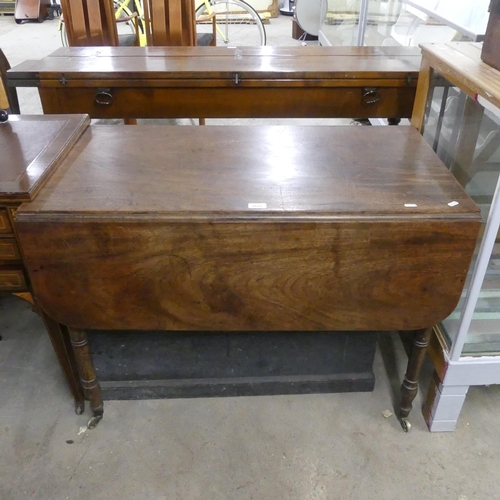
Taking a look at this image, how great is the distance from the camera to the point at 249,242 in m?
0.95

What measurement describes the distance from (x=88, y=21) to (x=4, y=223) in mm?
2068

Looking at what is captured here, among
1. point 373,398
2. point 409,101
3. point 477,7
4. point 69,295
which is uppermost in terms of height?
point 477,7

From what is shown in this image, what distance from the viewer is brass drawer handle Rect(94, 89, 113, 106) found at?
1.83m

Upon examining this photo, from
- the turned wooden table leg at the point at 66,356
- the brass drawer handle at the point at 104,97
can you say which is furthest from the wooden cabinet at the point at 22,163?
the brass drawer handle at the point at 104,97

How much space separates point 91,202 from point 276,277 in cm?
39

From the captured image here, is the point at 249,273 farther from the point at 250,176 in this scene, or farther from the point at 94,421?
the point at 94,421

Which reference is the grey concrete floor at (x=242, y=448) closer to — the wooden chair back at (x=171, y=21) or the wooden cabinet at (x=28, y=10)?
the wooden chair back at (x=171, y=21)

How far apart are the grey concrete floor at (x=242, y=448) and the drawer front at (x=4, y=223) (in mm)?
606

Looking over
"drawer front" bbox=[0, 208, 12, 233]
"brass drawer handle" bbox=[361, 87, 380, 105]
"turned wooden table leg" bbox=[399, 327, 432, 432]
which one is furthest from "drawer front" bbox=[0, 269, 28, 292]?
"brass drawer handle" bbox=[361, 87, 380, 105]

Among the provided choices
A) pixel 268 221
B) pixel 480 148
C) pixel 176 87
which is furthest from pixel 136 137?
pixel 480 148

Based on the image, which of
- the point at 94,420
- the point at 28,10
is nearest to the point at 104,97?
the point at 94,420

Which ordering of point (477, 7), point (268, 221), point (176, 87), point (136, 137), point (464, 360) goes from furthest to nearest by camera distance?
point (176, 87) < point (477, 7) < point (136, 137) < point (464, 360) < point (268, 221)

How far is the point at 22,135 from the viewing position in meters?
1.19

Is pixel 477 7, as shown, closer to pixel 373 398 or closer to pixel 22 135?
pixel 373 398
